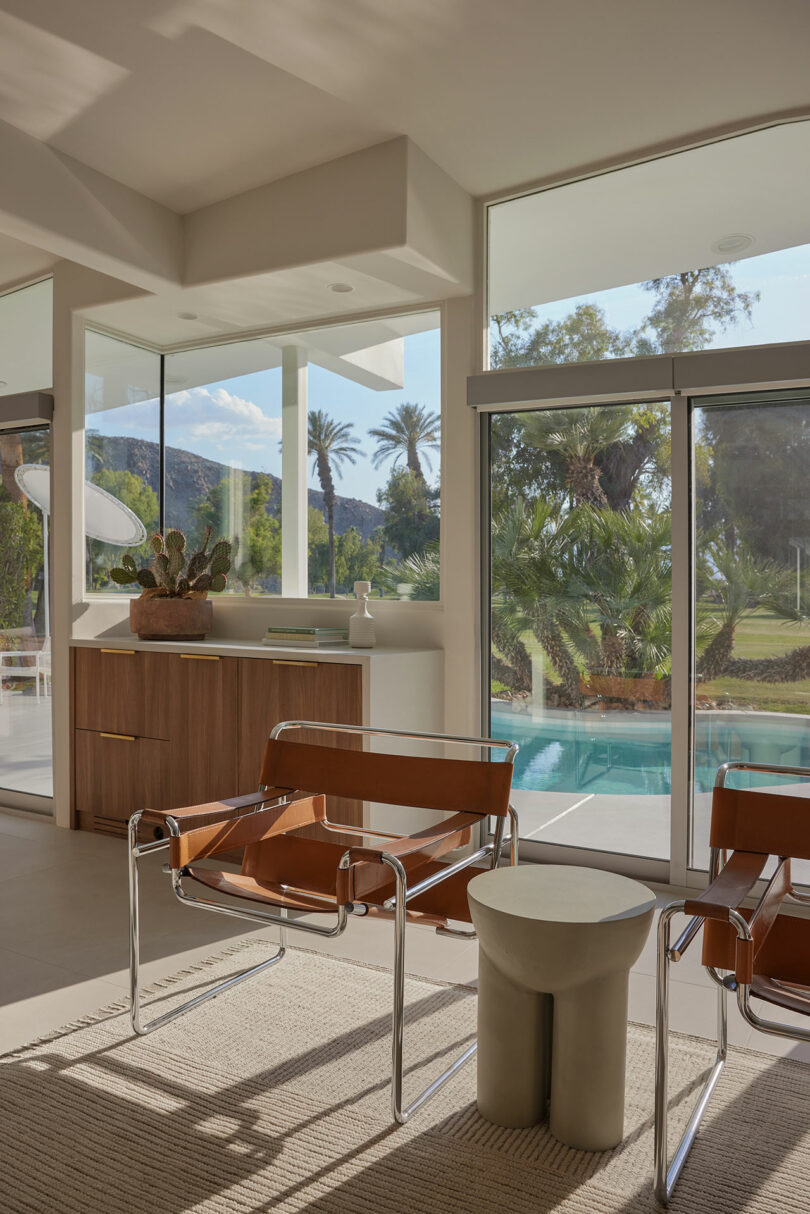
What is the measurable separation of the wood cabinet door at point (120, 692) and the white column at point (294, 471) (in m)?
0.84

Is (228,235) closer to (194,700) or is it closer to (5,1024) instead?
(194,700)

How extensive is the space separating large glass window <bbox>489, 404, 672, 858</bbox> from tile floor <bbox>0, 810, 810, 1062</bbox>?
58cm

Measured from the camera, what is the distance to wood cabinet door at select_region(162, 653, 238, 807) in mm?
4375

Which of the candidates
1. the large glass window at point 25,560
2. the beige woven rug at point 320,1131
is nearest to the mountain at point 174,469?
the large glass window at point 25,560

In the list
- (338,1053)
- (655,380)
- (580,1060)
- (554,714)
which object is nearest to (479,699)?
(554,714)

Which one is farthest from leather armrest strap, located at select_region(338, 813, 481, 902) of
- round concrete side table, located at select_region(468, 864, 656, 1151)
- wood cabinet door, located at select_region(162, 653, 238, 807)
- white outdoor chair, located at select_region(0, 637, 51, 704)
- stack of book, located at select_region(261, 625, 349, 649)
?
white outdoor chair, located at select_region(0, 637, 51, 704)

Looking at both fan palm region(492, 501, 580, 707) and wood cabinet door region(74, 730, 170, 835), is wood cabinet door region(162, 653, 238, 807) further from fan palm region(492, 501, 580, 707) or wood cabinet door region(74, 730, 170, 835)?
fan palm region(492, 501, 580, 707)

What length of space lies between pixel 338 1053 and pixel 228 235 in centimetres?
349

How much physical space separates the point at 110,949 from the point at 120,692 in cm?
172

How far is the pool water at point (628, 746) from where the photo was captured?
3.76 metres

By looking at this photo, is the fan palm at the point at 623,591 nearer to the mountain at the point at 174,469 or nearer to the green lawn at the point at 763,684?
the green lawn at the point at 763,684

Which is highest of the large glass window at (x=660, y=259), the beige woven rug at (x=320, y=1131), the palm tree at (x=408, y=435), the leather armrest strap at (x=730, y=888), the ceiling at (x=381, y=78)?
the ceiling at (x=381, y=78)

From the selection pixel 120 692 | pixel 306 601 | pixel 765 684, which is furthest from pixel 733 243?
pixel 120 692

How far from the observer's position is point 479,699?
439cm
